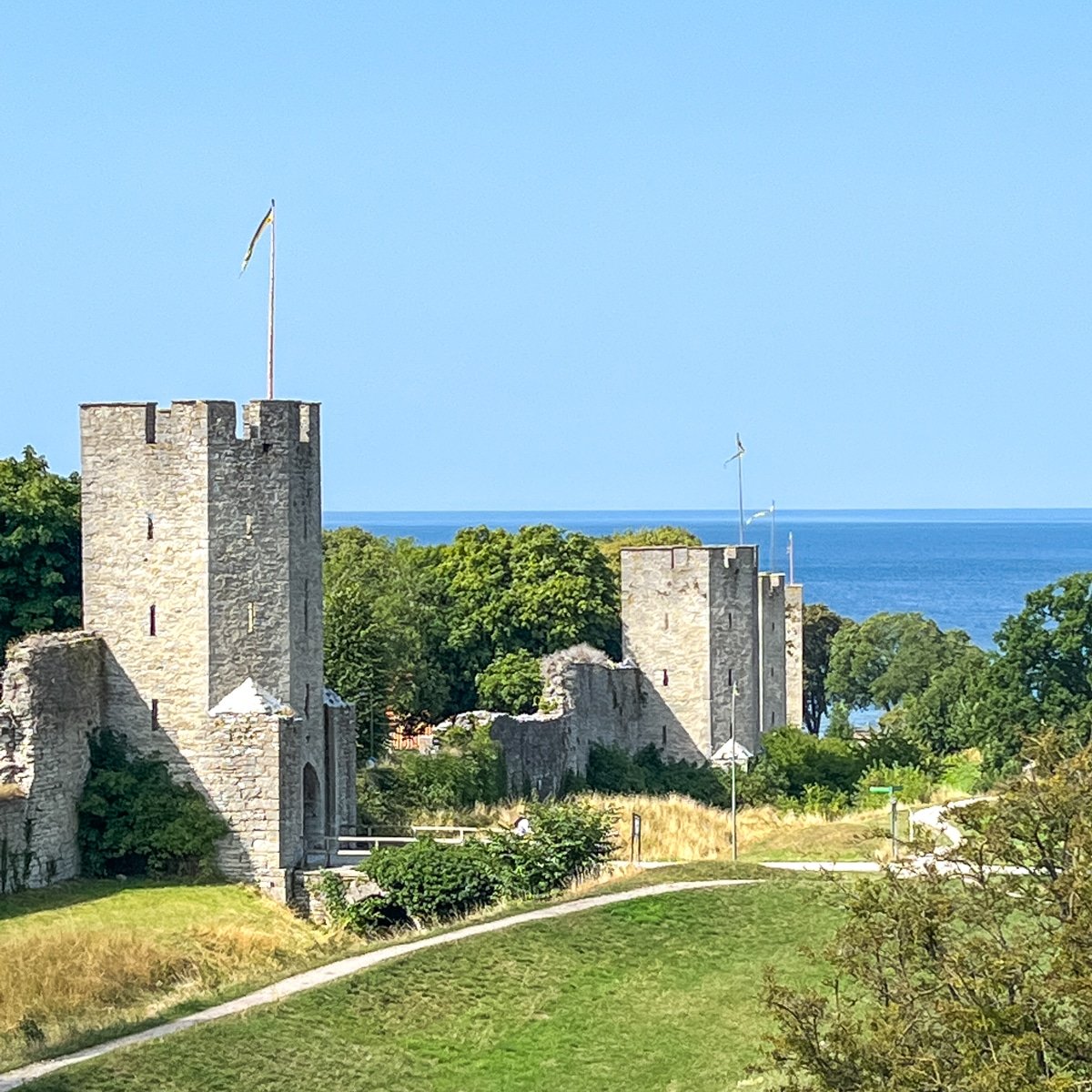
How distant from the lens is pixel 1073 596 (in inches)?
2003

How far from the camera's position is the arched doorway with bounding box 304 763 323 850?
3719 cm

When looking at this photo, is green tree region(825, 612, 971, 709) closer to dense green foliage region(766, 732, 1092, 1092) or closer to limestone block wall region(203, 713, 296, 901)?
limestone block wall region(203, 713, 296, 901)

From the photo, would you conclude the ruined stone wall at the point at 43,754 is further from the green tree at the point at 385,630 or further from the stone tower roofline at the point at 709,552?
the stone tower roofline at the point at 709,552

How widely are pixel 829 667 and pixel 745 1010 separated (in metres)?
69.0

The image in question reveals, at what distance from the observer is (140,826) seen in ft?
114

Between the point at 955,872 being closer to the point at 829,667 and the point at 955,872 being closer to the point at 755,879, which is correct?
the point at 755,879

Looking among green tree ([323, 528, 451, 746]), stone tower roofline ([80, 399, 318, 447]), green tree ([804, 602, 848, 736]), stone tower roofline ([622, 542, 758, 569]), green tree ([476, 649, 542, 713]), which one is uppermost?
stone tower roofline ([80, 399, 318, 447])

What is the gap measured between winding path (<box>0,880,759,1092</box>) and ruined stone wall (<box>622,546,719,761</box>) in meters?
19.2

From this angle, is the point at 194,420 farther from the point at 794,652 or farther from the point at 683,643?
the point at 794,652

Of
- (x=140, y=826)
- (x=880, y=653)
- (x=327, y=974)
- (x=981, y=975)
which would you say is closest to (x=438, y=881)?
(x=140, y=826)

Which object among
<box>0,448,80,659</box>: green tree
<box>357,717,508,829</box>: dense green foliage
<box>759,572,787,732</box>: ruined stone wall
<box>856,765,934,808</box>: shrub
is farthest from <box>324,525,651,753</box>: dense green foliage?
<box>0,448,80,659</box>: green tree

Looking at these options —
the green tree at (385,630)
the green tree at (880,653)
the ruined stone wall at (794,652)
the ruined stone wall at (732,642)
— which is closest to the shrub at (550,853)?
the green tree at (385,630)

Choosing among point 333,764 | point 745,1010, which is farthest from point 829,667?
point 745,1010

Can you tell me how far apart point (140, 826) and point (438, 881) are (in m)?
4.64
